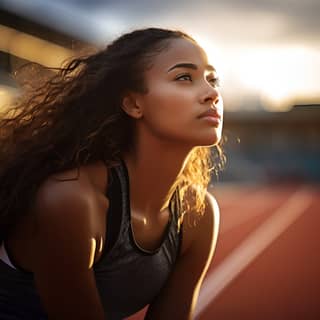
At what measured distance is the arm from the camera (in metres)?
2.26

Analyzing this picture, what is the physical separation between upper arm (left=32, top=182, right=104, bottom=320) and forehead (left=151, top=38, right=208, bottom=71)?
44 centimetres

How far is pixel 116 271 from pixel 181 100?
54 centimetres

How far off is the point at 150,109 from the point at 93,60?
0.30 metres

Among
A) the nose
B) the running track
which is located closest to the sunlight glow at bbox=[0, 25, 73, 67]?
the running track

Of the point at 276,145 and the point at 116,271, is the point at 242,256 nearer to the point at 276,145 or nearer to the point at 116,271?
the point at 116,271

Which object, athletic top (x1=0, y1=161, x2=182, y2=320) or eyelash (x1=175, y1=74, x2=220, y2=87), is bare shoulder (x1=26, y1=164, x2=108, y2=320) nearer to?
athletic top (x1=0, y1=161, x2=182, y2=320)

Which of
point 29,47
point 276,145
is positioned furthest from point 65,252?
point 276,145

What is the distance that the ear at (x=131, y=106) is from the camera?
2029mm

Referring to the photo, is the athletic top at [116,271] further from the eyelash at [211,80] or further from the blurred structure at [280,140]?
the blurred structure at [280,140]

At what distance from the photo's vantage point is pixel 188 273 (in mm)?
2283

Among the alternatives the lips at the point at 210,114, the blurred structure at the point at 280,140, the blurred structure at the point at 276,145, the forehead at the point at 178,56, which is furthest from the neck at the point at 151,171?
the blurred structure at the point at 280,140

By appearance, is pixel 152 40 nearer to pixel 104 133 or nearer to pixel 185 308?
pixel 104 133

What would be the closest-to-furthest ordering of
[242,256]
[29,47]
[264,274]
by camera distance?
1. [264,274]
2. [242,256]
3. [29,47]

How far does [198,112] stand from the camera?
1958 millimetres
